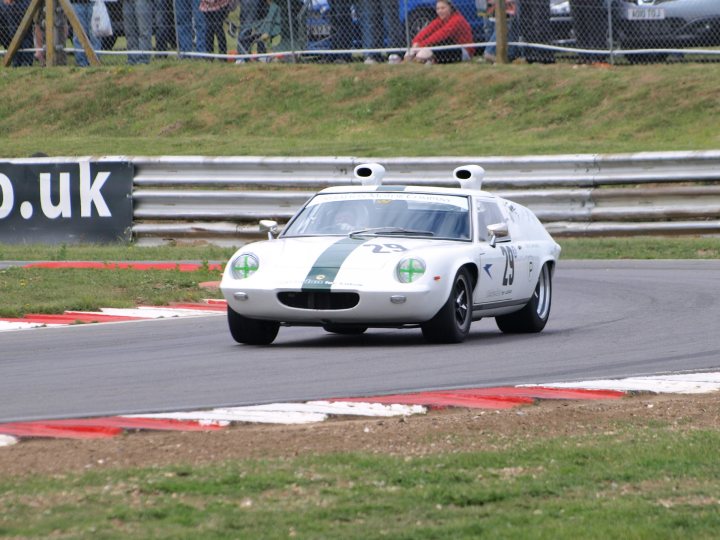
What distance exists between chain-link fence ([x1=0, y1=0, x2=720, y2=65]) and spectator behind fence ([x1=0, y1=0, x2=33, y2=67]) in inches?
1.1

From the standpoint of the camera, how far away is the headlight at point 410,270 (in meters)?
9.79

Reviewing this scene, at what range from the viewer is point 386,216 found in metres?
10.7

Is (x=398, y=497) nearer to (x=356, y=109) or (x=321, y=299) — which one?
(x=321, y=299)

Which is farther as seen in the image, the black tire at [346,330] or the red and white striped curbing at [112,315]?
the red and white striped curbing at [112,315]

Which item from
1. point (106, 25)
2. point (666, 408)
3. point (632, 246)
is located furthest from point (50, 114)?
point (666, 408)

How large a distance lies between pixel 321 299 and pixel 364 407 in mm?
2588

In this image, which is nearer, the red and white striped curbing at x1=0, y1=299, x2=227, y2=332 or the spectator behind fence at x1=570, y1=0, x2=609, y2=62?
the red and white striped curbing at x1=0, y1=299, x2=227, y2=332

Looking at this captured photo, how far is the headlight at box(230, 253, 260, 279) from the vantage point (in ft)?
33.0

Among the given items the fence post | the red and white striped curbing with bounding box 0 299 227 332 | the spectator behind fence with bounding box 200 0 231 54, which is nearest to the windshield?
the red and white striped curbing with bounding box 0 299 227 332

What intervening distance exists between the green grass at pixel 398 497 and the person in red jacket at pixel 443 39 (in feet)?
57.1

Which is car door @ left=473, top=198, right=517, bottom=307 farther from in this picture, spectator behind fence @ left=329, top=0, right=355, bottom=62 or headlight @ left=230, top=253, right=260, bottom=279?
Result: spectator behind fence @ left=329, top=0, right=355, bottom=62

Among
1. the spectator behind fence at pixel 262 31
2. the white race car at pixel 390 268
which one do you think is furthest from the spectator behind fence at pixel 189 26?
the white race car at pixel 390 268

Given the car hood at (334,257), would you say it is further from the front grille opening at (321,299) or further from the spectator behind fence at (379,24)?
the spectator behind fence at (379,24)

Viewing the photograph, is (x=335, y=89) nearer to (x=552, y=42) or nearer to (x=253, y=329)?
(x=552, y=42)
